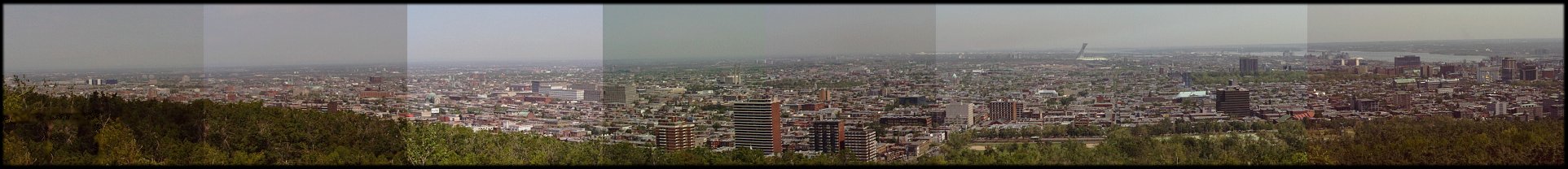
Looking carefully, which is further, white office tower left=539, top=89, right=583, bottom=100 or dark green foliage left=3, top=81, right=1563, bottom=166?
white office tower left=539, top=89, right=583, bottom=100

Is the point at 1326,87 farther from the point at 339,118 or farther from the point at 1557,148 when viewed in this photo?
the point at 339,118

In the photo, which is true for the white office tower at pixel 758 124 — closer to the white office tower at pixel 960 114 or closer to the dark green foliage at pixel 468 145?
the dark green foliage at pixel 468 145

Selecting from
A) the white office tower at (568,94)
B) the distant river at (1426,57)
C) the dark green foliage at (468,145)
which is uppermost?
the distant river at (1426,57)

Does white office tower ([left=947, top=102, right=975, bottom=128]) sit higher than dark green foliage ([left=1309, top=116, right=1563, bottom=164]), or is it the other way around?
white office tower ([left=947, top=102, right=975, bottom=128])

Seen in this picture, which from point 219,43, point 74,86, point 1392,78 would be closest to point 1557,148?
point 1392,78

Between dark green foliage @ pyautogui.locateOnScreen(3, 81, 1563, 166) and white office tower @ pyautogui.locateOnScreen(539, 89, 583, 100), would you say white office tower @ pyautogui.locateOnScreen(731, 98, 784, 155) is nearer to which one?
dark green foliage @ pyautogui.locateOnScreen(3, 81, 1563, 166)

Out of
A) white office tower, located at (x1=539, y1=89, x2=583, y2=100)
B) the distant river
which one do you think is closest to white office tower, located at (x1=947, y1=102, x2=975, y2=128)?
white office tower, located at (x1=539, y1=89, x2=583, y2=100)

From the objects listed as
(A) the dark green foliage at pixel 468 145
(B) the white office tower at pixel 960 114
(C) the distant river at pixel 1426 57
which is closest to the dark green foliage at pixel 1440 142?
(A) the dark green foliage at pixel 468 145

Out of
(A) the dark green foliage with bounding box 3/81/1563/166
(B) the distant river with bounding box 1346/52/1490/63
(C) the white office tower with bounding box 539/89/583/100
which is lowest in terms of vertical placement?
(A) the dark green foliage with bounding box 3/81/1563/166

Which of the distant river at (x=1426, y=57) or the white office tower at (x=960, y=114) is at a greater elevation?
the distant river at (x=1426, y=57)
